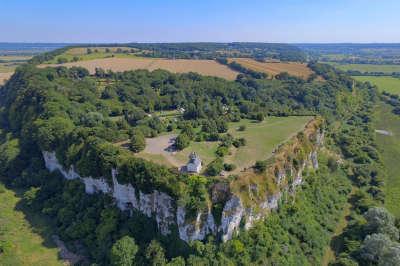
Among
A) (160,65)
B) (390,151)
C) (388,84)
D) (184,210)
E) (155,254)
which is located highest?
(160,65)

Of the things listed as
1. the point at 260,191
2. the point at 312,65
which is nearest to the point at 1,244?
the point at 260,191

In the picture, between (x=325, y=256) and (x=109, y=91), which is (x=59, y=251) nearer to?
(x=325, y=256)

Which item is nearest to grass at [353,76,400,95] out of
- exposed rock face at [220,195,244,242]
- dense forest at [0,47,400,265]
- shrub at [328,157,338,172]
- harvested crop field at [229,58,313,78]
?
harvested crop field at [229,58,313,78]

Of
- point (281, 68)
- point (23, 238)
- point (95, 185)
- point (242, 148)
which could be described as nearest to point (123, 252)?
point (95, 185)

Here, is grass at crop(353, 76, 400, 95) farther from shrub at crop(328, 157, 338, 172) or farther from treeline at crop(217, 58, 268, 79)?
shrub at crop(328, 157, 338, 172)

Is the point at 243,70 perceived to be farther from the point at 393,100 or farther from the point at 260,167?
the point at 260,167
